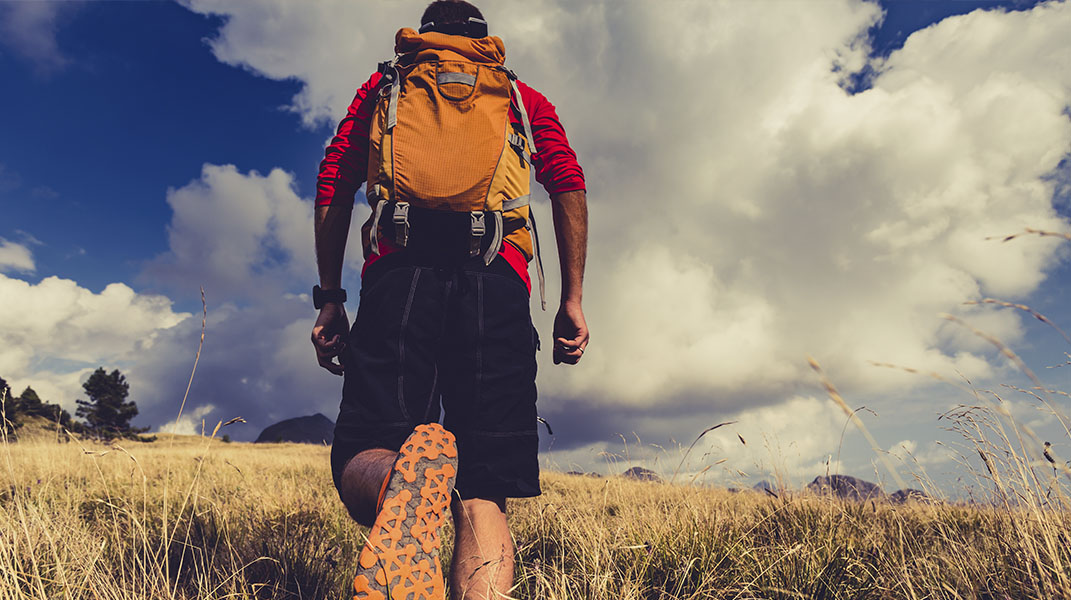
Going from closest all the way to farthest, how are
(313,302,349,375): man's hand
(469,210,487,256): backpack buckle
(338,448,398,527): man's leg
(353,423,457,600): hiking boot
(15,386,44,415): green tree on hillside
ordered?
(353,423,457,600): hiking boot
(338,448,398,527): man's leg
(469,210,487,256): backpack buckle
(313,302,349,375): man's hand
(15,386,44,415): green tree on hillside

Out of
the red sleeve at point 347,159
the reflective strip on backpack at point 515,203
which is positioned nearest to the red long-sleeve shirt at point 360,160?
the red sleeve at point 347,159

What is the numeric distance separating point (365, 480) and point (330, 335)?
1015 mm

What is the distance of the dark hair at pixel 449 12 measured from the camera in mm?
2508

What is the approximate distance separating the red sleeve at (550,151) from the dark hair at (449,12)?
1.31 feet

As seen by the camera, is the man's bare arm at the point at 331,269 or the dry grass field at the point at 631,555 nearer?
the dry grass field at the point at 631,555

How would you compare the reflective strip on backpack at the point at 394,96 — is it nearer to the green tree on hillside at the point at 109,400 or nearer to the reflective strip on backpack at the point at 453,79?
the reflective strip on backpack at the point at 453,79

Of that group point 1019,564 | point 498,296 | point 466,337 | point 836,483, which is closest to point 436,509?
point 466,337

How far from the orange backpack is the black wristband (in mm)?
470

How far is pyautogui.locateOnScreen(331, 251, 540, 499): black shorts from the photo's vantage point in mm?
1955

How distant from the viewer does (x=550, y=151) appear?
252 cm

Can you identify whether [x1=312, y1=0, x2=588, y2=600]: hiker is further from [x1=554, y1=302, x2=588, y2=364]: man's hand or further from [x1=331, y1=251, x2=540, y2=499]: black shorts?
[x1=554, y1=302, x2=588, y2=364]: man's hand

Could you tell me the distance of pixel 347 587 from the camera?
2.42 meters

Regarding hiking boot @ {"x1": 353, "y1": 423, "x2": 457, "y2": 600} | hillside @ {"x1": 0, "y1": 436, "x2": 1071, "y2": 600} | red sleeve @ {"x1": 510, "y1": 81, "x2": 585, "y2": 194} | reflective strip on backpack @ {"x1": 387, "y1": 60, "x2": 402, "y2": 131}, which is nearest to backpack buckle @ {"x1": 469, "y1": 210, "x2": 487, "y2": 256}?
reflective strip on backpack @ {"x1": 387, "y1": 60, "x2": 402, "y2": 131}

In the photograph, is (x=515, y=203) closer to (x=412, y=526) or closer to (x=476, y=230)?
(x=476, y=230)
